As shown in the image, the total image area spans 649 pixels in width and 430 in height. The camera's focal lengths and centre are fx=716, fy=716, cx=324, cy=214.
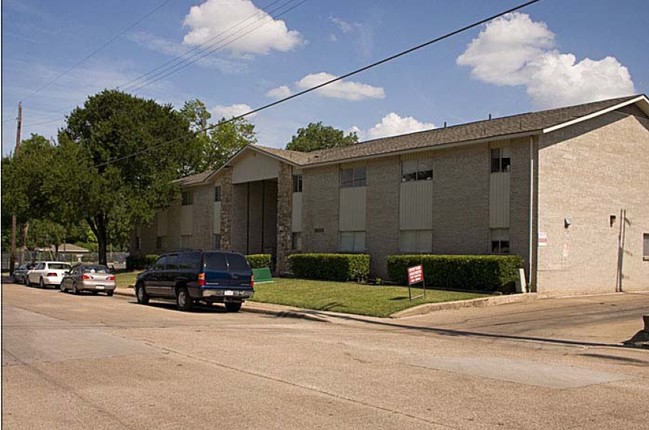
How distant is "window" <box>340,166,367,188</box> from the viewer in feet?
113

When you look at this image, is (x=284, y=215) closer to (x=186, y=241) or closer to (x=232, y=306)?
(x=186, y=241)

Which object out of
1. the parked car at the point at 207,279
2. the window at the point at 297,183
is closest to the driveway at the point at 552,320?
the parked car at the point at 207,279

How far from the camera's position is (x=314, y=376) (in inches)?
401

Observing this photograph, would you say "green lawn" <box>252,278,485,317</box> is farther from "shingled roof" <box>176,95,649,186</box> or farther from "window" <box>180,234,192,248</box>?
"window" <box>180,234,192,248</box>

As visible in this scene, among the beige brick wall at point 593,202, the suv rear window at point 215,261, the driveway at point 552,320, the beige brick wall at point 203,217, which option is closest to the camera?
the driveway at point 552,320

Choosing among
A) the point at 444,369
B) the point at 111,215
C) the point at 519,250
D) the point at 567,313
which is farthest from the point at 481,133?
the point at 111,215

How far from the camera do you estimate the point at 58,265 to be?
37.1m

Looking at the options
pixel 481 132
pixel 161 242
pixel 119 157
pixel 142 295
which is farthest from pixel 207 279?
pixel 161 242

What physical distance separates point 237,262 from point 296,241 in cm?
1639

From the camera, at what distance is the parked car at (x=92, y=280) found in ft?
103

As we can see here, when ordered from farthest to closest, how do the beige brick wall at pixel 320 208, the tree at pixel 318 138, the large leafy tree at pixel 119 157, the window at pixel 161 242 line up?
1. the tree at pixel 318 138
2. the window at pixel 161 242
3. the large leafy tree at pixel 119 157
4. the beige brick wall at pixel 320 208

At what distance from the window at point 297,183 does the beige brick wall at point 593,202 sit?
15648mm

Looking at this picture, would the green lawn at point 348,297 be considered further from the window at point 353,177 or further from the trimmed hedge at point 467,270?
the window at point 353,177

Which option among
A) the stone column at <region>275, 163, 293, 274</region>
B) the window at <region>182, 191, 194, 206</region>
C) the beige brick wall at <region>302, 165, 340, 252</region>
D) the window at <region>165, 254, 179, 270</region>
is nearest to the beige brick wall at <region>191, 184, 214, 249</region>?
the window at <region>182, 191, 194, 206</region>
